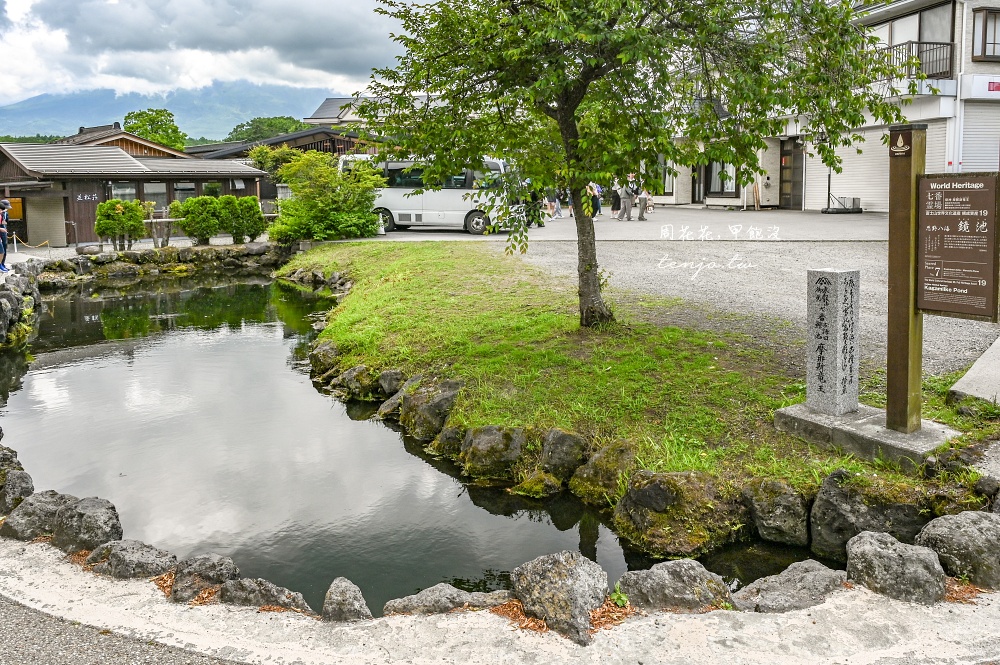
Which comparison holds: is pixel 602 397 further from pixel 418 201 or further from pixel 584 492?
pixel 418 201

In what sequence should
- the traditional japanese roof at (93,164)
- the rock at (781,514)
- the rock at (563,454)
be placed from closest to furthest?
the rock at (781,514) < the rock at (563,454) < the traditional japanese roof at (93,164)

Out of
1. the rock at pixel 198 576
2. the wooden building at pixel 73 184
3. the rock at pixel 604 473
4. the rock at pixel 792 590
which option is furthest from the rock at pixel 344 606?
the wooden building at pixel 73 184

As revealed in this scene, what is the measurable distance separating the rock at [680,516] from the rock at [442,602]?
2.02 meters

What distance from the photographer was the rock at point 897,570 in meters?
5.14

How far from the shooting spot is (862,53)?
962 cm

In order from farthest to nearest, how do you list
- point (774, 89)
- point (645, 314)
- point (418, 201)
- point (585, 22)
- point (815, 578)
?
1. point (418, 201)
2. point (645, 314)
3. point (774, 89)
4. point (585, 22)
5. point (815, 578)

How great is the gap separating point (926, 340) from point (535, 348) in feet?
16.2

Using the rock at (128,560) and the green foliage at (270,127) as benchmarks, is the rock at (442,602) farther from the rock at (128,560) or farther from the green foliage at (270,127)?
the green foliage at (270,127)

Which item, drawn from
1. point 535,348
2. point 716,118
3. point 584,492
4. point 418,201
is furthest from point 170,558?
point 418,201

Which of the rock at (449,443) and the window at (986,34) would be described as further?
the window at (986,34)

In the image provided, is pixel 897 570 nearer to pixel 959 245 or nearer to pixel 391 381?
pixel 959 245

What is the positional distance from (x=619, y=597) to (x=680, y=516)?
1873 mm

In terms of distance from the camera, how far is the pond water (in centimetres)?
704

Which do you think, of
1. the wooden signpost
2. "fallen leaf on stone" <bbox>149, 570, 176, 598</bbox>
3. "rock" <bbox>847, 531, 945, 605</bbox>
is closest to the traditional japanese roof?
"fallen leaf on stone" <bbox>149, 570, 176, 598</bbox>
